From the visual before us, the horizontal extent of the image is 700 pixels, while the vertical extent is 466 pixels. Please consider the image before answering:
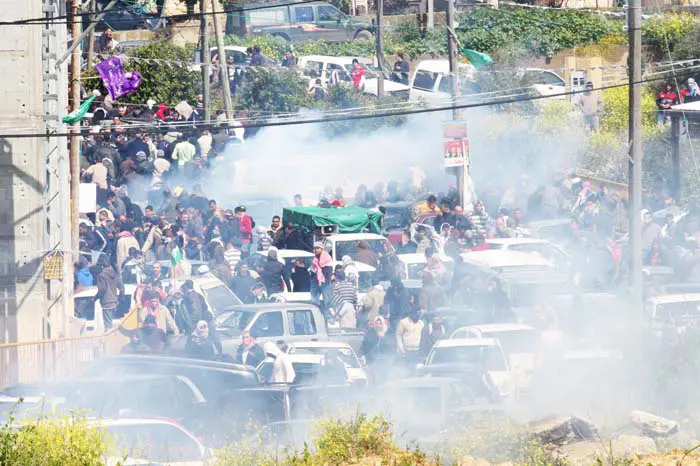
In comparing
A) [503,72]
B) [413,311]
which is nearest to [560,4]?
[503,72]

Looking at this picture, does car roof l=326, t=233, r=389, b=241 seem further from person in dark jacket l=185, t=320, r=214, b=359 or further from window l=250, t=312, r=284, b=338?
person in dark jacket l=185, t=320, r=214, b=359

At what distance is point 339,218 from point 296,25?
19.8 m

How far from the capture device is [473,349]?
1869cm

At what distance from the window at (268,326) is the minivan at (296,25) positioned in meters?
25.9

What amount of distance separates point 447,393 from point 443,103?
55.7 feet

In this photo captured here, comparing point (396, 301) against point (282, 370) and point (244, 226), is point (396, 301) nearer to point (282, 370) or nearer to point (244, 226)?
point (282, 370)

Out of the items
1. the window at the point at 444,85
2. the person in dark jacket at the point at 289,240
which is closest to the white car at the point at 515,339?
the person in dark jacket at the point at 289,240

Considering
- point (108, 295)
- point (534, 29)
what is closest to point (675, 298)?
point (108, 295)

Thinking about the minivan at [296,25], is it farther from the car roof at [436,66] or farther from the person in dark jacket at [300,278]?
the person in dark jacket at [300,278]

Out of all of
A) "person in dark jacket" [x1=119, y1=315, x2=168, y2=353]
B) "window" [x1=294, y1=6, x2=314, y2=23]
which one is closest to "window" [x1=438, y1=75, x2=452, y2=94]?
"window" [x1=294, y1=6, x2=314, y2=23]

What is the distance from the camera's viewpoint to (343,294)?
21406 mm

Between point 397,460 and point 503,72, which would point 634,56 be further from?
point 503,72

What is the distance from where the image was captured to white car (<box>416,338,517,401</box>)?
18.0 meters

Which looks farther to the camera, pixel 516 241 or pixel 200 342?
pixel 516 241
